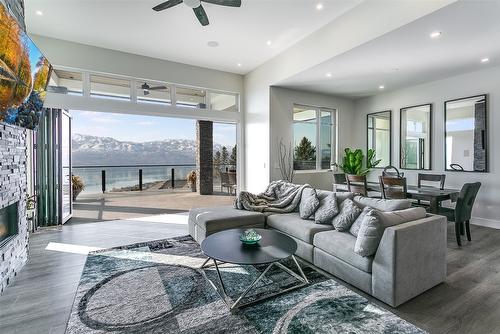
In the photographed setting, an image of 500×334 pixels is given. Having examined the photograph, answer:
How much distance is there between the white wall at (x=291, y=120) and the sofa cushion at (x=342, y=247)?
3.22 metres

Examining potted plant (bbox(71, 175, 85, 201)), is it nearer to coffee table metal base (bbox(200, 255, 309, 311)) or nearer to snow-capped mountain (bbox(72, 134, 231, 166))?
snow-capped mountain (bbox(72, 134, 231, 166))

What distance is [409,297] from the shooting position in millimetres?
2289

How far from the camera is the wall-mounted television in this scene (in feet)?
6.93

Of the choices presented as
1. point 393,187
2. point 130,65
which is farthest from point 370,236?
point 130,65

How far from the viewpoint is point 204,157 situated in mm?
8859

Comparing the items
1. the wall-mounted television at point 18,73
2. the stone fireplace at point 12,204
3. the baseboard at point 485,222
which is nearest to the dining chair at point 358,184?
the baseboard at point 485,222

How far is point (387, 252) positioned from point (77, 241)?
4.41 metres

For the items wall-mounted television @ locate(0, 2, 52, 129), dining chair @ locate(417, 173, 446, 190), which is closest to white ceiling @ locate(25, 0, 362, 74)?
wall-mounted television @ locate(0, 2, 52, 129)

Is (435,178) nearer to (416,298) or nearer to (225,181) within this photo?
(416,298)

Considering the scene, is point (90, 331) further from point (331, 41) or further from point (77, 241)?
point (331, 41)

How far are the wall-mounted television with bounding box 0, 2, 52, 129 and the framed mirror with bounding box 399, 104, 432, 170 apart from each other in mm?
7061

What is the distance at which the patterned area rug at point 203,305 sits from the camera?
195 cm

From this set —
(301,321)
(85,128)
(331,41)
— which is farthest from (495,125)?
(85,128)

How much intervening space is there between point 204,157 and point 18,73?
21.3 ft
